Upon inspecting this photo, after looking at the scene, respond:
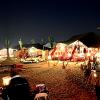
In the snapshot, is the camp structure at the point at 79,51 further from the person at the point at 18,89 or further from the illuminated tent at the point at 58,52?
the person at the point at 18,89

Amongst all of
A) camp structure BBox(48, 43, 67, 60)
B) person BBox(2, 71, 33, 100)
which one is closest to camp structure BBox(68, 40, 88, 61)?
camp structure BBox(48, 43, 67, 60)

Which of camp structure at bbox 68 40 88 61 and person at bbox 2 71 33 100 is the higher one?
camp structure at bbox 68 40 88 61

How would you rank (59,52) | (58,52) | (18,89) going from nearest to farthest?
1. (18,89)
2. (59,52)
3. (58,52)

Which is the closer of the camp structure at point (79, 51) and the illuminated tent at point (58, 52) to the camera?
the camp structure at point (79, 51)

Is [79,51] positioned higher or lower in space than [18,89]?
higher

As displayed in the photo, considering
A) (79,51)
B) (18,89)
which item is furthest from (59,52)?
(18,89)

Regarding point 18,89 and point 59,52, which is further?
point 59,52

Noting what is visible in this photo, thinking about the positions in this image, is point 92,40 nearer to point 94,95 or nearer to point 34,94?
point 94,95

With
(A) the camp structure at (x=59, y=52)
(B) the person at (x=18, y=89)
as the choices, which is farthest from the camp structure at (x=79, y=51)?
(B) the person at (x=18, y=89)

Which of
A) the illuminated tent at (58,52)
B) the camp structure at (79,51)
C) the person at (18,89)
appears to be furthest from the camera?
the illuminated tent at (58,52)

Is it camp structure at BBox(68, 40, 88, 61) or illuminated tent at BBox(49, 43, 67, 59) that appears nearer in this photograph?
camp structure at BBox(68, 40, 88, 61)

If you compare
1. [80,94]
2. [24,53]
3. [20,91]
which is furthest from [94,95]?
[24,53]

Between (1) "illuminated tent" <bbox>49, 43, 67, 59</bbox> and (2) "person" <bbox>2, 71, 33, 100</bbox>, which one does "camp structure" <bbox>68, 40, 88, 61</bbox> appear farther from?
(2) "person" <bbox>2, 71, 33, 100</bbox>

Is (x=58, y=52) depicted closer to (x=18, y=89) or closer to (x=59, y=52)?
(x=59, y=52)
